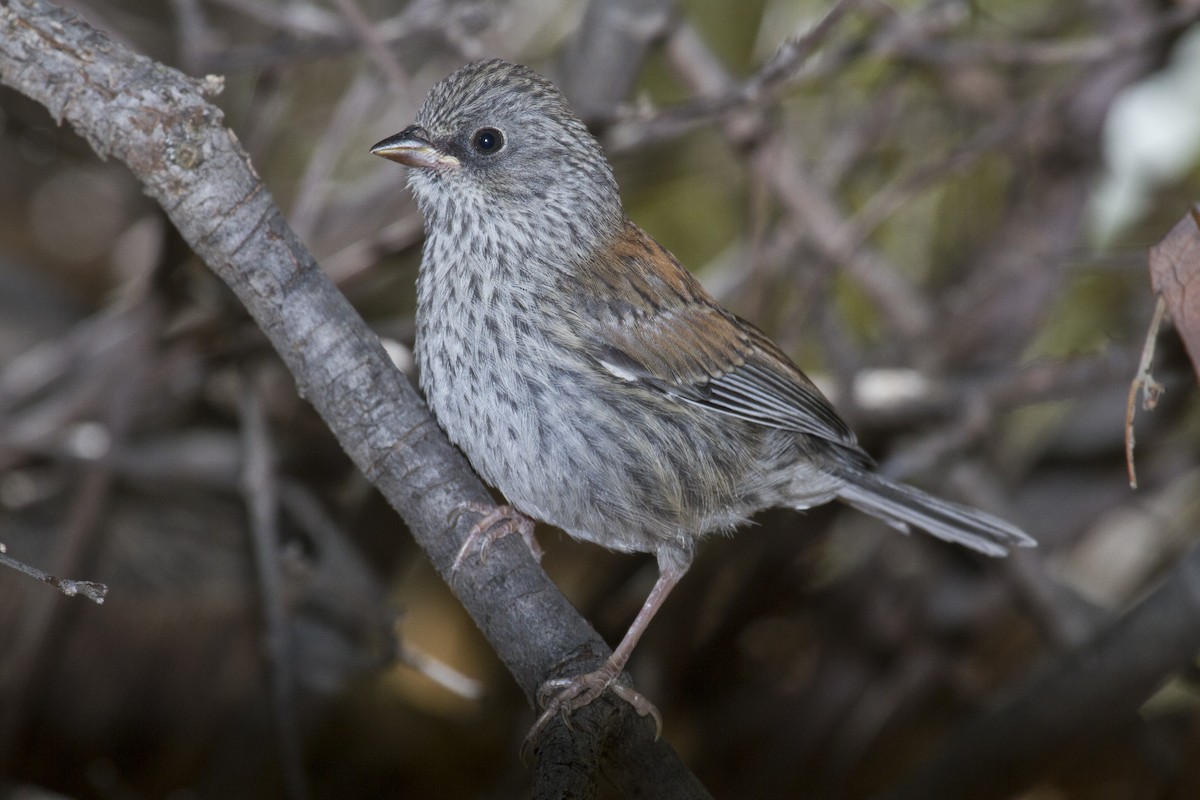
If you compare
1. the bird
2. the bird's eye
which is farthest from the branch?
the bird's eye

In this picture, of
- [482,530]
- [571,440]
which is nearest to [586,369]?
[571,440]

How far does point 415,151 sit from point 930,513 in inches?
68.4

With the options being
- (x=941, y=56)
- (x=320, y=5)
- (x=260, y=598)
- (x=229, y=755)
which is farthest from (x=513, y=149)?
(x=320, y=5)

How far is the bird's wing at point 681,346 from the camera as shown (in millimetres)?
2850

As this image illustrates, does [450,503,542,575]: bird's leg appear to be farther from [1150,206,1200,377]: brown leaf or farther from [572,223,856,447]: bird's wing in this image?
[1150,206,1200,377]: brown leaf

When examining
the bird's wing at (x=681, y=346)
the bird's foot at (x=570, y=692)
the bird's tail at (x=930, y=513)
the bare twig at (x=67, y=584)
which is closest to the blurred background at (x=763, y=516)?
the bird's wing at (x=681, y=346)

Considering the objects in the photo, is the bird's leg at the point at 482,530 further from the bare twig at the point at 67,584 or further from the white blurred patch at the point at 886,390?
the white blurred patch at the point at 886,390

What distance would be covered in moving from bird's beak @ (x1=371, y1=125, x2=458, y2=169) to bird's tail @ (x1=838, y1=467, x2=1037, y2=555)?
56.9 inches

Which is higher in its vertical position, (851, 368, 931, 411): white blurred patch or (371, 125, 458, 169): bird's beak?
(371, 125, 458, 169): bird's beak

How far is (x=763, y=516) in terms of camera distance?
4.72 meters

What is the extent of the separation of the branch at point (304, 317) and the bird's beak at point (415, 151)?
2.21ft

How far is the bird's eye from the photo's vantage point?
298 centimetres

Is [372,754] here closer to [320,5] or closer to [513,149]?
[513,149]

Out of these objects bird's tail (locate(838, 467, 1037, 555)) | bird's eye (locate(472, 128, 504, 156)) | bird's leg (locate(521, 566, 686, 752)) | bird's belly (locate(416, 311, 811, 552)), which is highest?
bird's eye (locate(472, 128, 504, 156))
